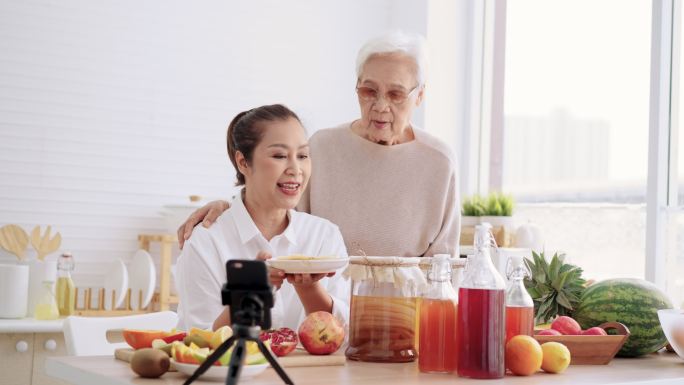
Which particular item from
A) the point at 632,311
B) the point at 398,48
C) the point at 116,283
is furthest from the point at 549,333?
the point at 116,283

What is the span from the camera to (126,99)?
185 inches

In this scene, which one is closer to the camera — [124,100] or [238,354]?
[238,354]

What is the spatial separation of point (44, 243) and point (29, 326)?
93cm

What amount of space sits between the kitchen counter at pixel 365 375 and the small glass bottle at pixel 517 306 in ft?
0.33

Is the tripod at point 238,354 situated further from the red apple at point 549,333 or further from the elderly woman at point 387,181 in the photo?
the elderly woman at point 387,181

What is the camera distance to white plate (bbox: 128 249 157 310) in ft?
14.2

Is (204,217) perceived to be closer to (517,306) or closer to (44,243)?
(517,306)

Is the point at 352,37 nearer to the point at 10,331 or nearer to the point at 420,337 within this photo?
the point at 10,331

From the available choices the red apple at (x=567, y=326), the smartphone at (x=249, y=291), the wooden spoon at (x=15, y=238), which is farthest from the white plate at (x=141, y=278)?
the smartphone at (x=249, y=291)

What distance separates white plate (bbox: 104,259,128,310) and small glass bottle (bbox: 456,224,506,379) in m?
2.80

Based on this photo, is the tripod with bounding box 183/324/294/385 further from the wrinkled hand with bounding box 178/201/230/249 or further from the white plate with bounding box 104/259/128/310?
the white plate with bounding box 104/259/128/310

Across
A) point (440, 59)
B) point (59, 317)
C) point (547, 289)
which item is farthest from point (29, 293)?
point (440, 59)

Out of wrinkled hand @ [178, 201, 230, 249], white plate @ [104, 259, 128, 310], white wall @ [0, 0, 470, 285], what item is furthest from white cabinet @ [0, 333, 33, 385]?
wrinkled hand @ [178, 201, 230, 249]

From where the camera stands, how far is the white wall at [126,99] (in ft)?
14.7
